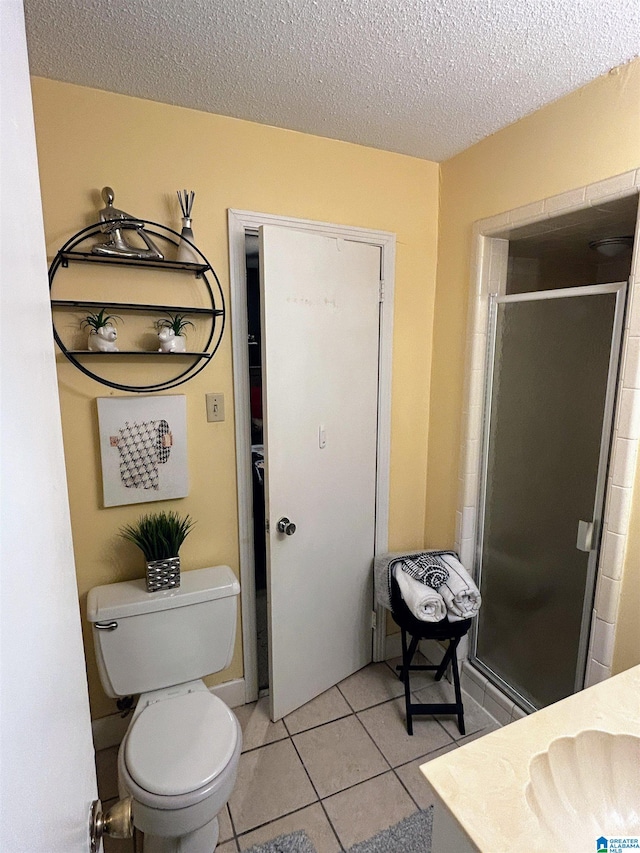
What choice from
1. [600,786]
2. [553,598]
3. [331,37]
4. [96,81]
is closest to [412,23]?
[331,37]

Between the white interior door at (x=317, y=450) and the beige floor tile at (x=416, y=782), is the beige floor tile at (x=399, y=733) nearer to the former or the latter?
the beige floor tile at (x=416, y=782)

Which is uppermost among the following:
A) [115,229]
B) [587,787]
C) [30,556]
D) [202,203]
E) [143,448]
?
[202,203]


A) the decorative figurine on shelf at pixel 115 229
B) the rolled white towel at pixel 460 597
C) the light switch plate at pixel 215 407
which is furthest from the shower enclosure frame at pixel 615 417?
the decorative figurine on shelf at pixel 115 229

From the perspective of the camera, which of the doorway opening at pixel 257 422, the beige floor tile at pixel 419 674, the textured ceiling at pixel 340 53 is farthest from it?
the beige floor tile at pixel 419 674

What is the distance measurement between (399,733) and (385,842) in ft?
1.45

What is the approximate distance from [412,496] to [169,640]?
1269 millimetres

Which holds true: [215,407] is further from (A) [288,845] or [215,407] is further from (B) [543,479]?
(A) [288,845]

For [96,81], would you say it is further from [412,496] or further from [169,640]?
[412,496]

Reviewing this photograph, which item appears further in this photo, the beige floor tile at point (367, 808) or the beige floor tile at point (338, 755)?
the beige floor tile at point (338, 755)

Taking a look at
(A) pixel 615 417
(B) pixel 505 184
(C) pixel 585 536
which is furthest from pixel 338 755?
(B) pixel 505 184

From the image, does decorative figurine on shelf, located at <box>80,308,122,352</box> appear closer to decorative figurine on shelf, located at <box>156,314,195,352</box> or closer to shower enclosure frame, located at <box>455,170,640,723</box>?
decorative figurine on shelf, located at <box>156,314,195,352</box>

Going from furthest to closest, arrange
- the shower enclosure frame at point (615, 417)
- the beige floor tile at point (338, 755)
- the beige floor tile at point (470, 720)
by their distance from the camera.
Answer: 1. the beige floor tile at point (470, 720)
2. the beige floor tile at point (338, 755)
3. the shower enclosure frame at point (615, 417)

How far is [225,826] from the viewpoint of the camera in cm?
150

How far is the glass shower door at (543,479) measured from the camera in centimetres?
160
